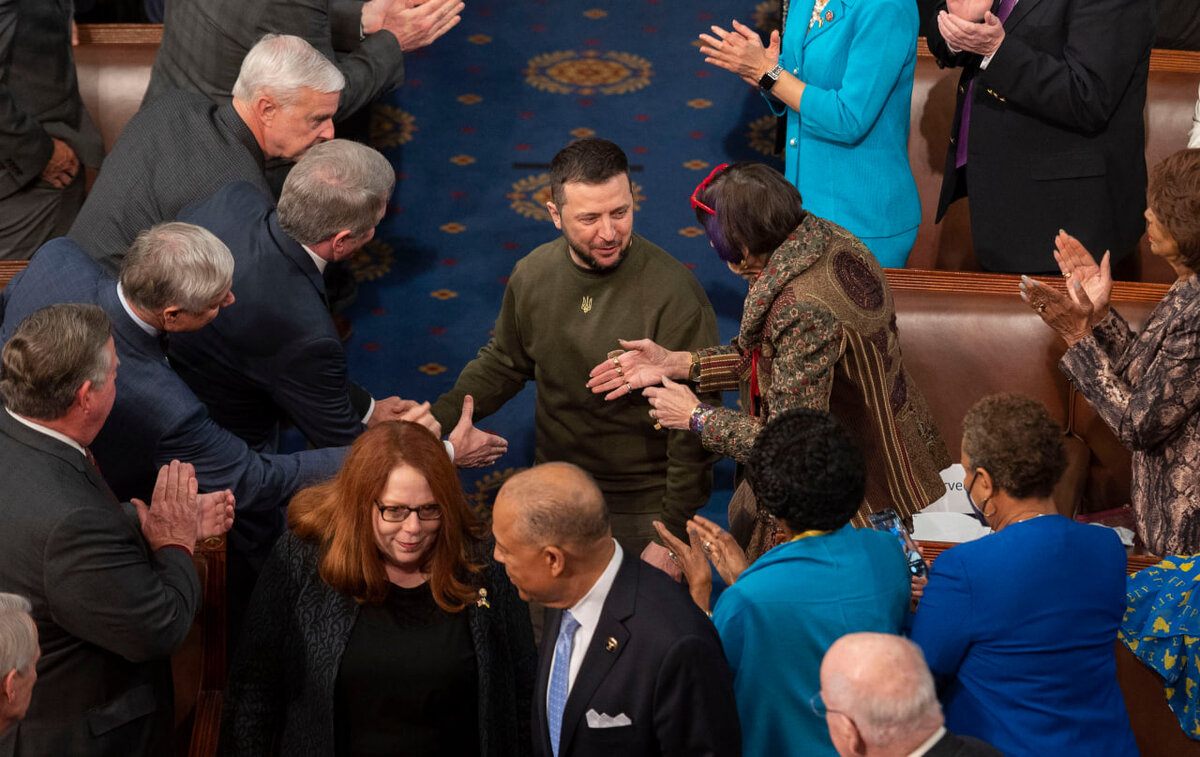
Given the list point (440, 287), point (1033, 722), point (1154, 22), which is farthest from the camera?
point (440, 287)

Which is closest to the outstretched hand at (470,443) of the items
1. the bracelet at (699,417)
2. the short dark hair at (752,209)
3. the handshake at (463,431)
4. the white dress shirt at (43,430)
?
the handshake at (463,431)

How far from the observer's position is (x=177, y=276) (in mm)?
2930

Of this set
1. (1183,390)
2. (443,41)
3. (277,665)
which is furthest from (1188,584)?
(443,41)

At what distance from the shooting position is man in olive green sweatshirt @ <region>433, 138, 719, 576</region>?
3.49m

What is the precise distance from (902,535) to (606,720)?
2.98ft

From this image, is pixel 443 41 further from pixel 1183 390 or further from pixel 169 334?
pixel 1183 390

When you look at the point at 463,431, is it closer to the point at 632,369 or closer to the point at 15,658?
the point at 632,369

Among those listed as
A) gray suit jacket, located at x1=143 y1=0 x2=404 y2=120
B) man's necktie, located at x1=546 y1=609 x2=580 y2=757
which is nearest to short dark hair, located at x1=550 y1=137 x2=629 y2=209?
gray suit jacket, located at x1=143 y1=0 x2=404 y2=120

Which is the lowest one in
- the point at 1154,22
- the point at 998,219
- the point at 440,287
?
the point at 440,287

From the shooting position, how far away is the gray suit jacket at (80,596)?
2.48m

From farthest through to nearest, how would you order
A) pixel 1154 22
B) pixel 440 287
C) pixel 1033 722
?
pixel 440 287 → pixel 1154 22 → pixel 1033 722

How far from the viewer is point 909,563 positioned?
2871mm

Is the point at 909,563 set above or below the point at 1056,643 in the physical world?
below

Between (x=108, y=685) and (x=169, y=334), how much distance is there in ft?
3.58
